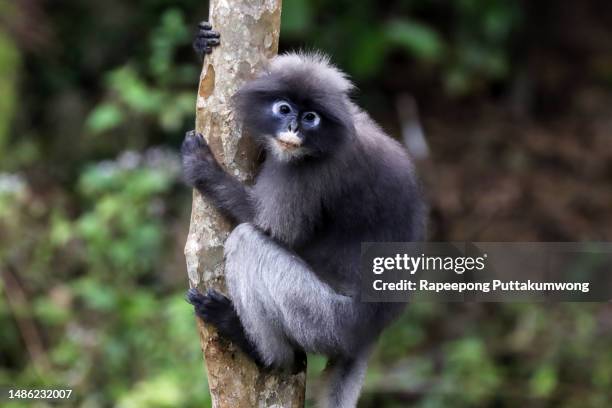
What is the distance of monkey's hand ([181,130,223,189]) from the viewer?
4.14m

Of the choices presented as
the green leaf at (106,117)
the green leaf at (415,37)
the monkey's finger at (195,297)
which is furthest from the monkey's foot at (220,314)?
the green leaf at (415,37)

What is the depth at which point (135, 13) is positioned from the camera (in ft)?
30.2

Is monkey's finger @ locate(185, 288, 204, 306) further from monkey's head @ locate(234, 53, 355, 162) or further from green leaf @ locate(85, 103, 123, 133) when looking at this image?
green leaf @ locate(85, 103, 123, 133)

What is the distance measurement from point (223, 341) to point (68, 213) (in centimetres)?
431

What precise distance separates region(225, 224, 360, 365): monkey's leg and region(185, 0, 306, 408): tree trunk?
0.09 metres

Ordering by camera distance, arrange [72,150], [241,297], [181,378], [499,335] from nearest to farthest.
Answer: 1. [241,297]
2. [181,378]
3. [499,335]
4. [72,150]

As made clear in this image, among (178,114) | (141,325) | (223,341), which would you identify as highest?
(178,114)

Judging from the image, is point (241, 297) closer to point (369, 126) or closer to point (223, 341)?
point (223, 341)

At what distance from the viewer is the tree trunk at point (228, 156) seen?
406cm

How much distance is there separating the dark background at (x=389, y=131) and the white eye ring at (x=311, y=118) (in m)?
2.48

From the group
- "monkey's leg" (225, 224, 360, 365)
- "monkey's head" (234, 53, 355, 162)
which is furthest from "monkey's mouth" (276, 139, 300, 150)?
"monkey's leg" (225, 224, 360, 365)

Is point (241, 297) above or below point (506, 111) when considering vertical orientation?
below

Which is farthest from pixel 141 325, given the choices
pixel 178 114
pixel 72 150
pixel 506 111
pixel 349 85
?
pixel 506 111

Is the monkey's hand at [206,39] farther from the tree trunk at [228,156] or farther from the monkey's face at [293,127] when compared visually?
the monkey's face at [293,127]
